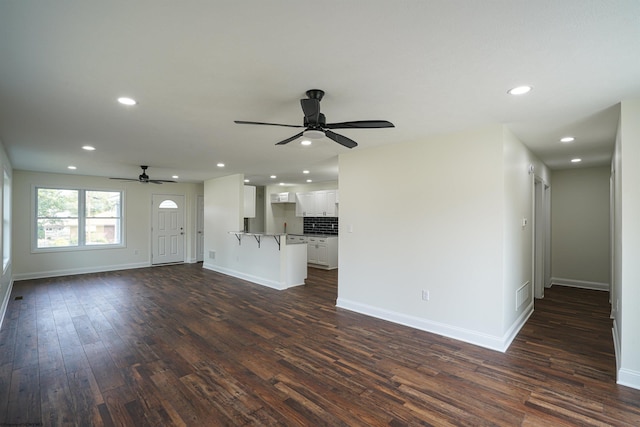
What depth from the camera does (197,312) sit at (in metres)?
4.43

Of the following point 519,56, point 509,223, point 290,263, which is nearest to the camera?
point 519,56

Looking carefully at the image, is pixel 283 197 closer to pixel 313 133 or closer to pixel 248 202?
pixel 248 202

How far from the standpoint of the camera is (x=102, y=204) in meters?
7.73

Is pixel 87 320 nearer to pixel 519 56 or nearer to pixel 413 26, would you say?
pixel 413 26

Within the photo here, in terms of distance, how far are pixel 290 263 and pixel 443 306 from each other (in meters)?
3.21

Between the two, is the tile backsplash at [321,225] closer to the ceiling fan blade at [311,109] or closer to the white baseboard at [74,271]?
the white baseboard at [74,271]

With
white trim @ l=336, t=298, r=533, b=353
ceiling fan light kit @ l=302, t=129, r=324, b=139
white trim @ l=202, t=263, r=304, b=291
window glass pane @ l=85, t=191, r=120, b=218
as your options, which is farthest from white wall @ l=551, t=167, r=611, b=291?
window glass pane @ l=85, t=191, r=120, b=218

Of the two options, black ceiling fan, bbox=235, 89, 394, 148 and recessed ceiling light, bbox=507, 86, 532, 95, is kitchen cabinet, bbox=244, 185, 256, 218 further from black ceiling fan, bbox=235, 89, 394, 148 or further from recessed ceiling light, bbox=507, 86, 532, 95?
recessed ceiling light, bbox=507, 86, 532, 95

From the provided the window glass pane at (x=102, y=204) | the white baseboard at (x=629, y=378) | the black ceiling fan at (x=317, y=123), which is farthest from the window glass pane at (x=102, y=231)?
the white baseboard at (x=629, y=378)

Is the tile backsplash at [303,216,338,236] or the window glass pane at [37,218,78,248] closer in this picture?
the window glass pane at [37,218,78,248]

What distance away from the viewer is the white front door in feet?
27.9

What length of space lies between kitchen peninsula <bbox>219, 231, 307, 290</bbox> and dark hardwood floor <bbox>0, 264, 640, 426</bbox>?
1309mm


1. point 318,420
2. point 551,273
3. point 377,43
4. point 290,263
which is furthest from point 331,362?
point 551,273

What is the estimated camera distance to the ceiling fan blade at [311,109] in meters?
2.23
